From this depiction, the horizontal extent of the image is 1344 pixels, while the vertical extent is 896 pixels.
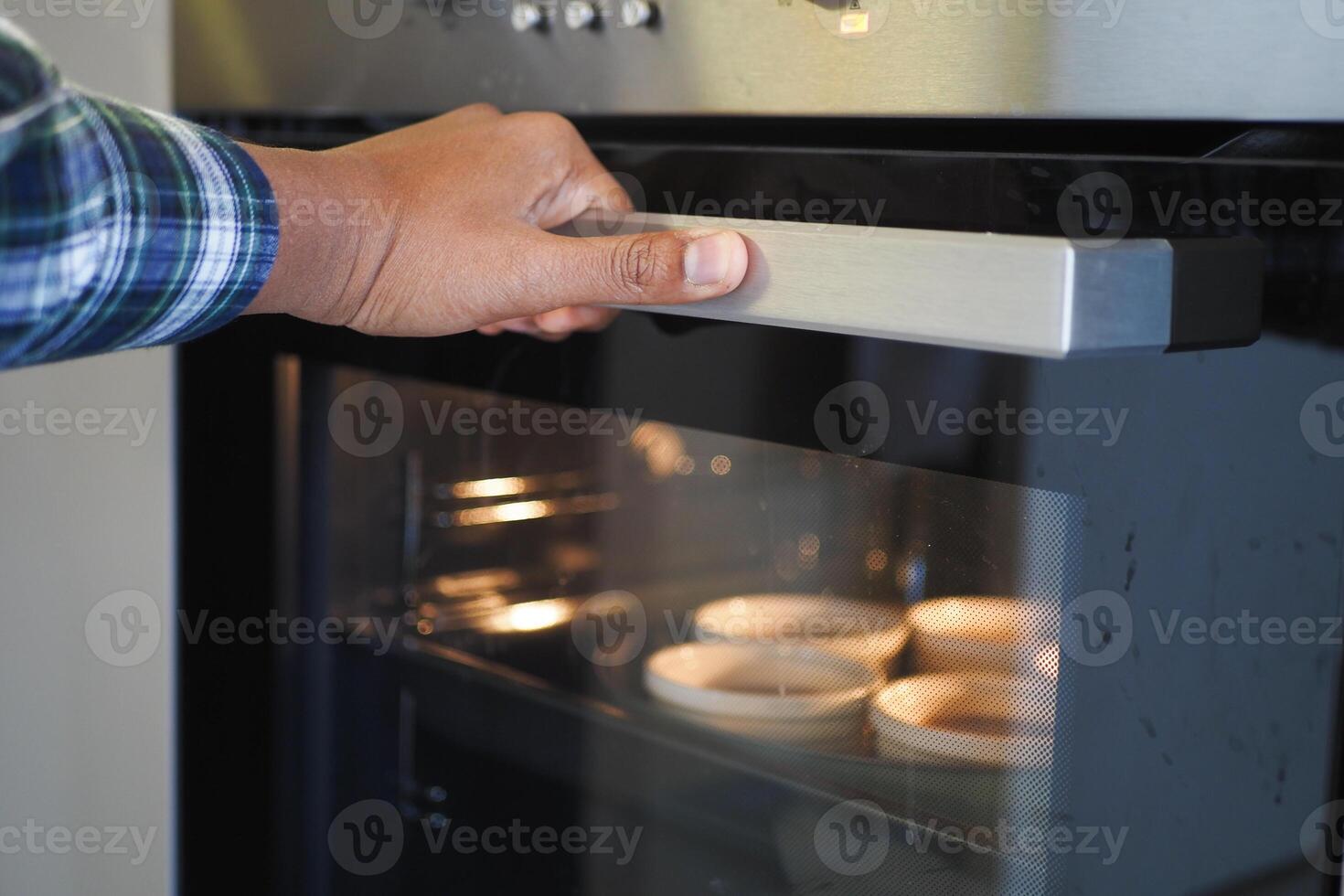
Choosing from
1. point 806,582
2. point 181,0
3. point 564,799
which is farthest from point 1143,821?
point 181,0

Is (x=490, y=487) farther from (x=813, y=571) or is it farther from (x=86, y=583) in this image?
(x=86, y=583)

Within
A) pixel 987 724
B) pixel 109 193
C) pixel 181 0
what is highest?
pixel 181 0

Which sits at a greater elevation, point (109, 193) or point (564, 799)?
point (109, 193)

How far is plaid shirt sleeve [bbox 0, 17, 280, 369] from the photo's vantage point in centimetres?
43

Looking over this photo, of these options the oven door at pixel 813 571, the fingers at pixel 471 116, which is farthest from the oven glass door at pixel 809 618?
the fingers at pixel 471 116

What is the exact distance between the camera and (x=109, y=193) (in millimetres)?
470

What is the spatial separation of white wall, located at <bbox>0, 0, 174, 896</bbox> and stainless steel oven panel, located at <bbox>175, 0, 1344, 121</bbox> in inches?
4.8

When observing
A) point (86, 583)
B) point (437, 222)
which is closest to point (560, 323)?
point (437, 222)

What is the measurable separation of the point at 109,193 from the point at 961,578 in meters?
0.33

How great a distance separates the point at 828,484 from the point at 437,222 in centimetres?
20

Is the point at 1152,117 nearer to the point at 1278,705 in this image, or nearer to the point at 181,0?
the point at 1278,705

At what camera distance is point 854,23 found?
502 mm

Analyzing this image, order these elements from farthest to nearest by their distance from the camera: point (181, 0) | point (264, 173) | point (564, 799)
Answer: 1. point (181, 0)
2. point (564, 799)
3. point (264, 173)

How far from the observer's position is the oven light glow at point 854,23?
1.64ft
